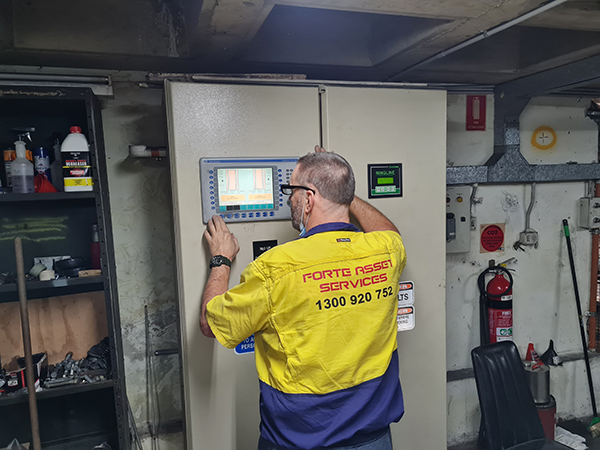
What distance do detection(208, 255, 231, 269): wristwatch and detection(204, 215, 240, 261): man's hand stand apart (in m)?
0.02

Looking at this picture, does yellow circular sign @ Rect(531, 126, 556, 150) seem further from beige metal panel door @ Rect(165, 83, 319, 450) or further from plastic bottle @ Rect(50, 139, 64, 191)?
plastic bottle @ Rect(50, 139, 64, 191)

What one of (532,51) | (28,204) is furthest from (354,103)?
(28,204)

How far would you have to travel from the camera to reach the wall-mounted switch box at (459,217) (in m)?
2.41

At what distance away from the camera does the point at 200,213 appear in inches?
56.2

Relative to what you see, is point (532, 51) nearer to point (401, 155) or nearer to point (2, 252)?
point (401, 155)

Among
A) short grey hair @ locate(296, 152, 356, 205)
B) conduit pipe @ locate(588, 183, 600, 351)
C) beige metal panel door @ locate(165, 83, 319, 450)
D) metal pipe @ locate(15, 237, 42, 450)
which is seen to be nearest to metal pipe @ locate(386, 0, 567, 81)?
beige metal panel door @ locate(165, 83, 319, 450)

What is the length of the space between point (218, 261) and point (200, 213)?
182 mm

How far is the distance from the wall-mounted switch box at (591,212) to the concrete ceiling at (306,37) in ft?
3.21

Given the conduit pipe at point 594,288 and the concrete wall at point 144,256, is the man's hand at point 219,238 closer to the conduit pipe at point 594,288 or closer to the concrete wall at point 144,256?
the concrete wall at point 144,256

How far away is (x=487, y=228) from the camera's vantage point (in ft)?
8.38

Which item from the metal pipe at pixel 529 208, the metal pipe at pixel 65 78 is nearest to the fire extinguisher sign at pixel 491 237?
the metal pipe at pixel 529 208

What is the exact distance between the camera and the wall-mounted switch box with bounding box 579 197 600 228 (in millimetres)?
2654

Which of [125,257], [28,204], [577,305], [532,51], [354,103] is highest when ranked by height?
[532,51]

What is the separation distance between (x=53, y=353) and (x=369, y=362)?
1.37 m
